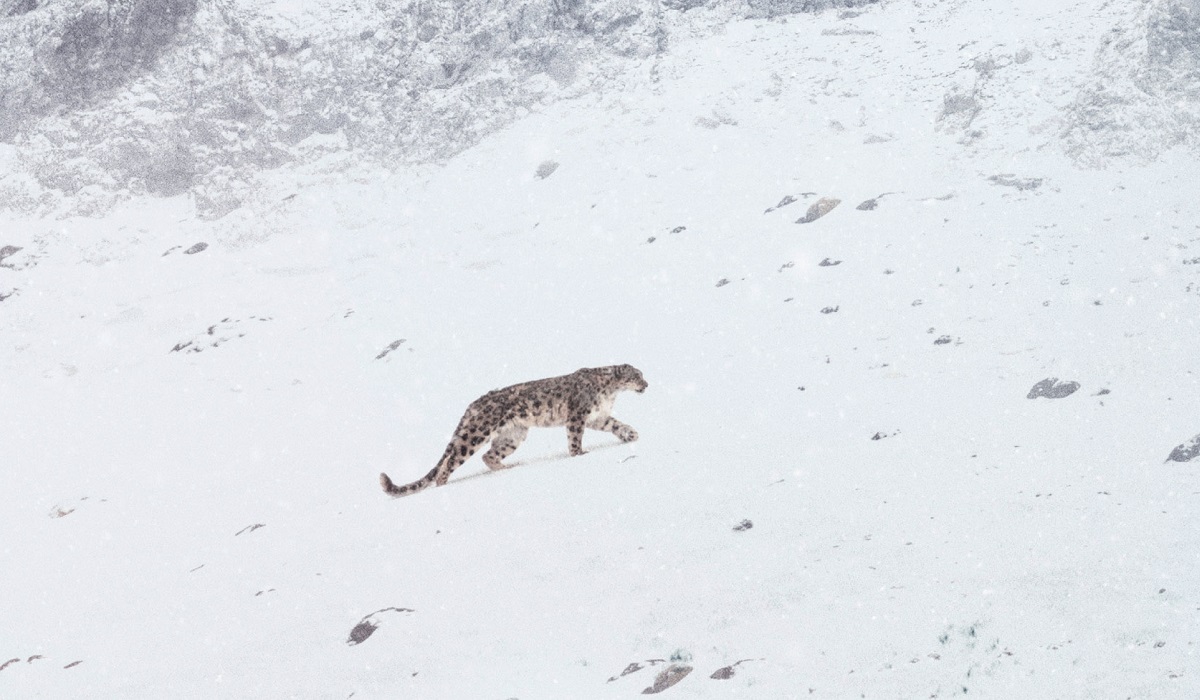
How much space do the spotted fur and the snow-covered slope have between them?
395 mm

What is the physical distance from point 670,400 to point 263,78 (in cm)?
2342

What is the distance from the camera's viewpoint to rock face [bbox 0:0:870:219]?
30.6 m

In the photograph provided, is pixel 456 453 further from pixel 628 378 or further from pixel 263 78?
pixel 263 78

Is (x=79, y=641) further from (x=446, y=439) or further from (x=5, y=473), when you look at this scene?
(x=5, y=473)

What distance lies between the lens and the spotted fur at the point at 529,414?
447 inches

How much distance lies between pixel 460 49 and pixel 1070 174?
20.1m

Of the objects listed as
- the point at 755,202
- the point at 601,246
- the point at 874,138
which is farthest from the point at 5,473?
the point at 874,138

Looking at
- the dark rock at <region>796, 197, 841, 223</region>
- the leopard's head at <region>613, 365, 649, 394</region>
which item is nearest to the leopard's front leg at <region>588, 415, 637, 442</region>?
the leopard's head at <region>613, 365, 649, 394</region>

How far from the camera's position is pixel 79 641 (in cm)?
945

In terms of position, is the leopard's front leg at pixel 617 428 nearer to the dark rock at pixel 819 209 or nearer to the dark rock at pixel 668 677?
the dark rock at pixel 668 677

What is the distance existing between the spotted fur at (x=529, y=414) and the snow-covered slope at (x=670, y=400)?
39 centimetres

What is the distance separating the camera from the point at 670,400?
50.2ft

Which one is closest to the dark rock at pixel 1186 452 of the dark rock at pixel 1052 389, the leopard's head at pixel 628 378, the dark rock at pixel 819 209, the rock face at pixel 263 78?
the dark rock at pixel 1052 389

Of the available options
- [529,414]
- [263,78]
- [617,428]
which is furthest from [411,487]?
[263,78]
